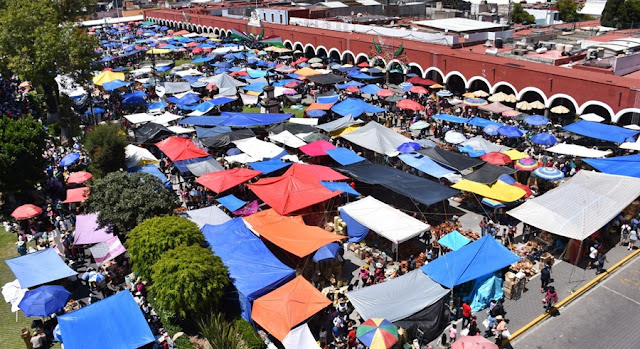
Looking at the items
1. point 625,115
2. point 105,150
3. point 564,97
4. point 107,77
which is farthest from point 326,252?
point 107,77

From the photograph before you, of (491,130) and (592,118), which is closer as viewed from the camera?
(491,130)

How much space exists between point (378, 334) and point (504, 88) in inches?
898

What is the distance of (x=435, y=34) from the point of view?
35250 mm

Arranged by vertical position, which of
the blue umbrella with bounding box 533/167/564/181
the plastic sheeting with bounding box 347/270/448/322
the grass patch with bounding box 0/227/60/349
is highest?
the blue umbrella with bounding box 533/167/564/181

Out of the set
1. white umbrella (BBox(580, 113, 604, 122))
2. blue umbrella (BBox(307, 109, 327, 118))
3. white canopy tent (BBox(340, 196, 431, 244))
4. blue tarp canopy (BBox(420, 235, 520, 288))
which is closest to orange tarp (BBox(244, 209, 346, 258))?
white canopy tent (BBox(340, 196, 431, 244))

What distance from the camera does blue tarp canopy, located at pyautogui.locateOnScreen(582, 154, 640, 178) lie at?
1781 centimetres

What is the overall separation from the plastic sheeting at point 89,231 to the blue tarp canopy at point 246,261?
10.4 feet

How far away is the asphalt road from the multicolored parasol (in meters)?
3.31

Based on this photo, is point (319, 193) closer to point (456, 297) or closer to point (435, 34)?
point (456, 297)

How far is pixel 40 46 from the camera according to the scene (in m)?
23.1

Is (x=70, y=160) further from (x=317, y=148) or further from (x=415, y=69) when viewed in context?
(x=415, y=69)

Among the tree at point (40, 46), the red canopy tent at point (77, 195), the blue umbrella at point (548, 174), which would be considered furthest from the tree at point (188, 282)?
the tree at point (40, 46)

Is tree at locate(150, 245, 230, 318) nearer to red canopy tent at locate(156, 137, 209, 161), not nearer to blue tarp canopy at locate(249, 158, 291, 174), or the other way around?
blue tarp canopy at locate(249, 158, 291, 174)

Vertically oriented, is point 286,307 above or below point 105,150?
below
